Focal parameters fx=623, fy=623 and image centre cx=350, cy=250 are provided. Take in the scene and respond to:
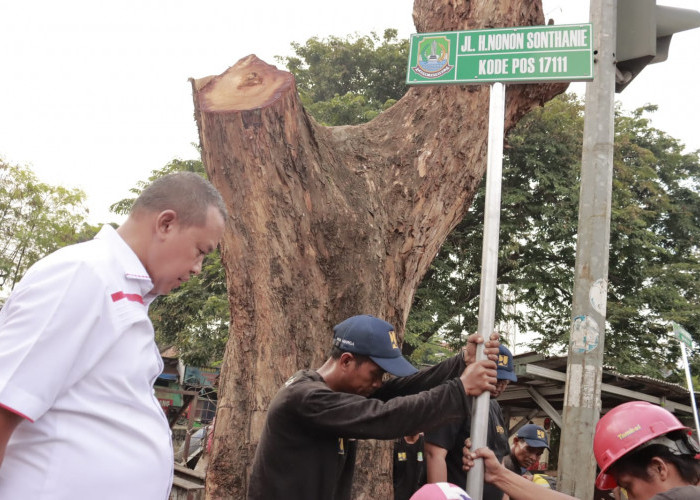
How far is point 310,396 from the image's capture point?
2.44 m

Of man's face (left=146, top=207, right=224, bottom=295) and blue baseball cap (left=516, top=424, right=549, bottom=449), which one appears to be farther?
A: blue baseball cap (left=516, top=424, right=549, bottom=449)

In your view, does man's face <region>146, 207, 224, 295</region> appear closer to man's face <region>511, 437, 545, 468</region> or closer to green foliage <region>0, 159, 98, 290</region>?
man's face <region>511, 437, 545, 468</region>

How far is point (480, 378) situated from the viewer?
91.0 inches

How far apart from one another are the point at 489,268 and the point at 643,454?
2.84ft

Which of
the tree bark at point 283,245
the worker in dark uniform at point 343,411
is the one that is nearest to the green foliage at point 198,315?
the tree bark at point 283,245

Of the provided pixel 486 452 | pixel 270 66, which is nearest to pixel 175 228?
pixel 486 452

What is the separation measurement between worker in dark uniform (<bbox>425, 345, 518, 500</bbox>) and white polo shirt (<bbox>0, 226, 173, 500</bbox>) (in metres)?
2.36

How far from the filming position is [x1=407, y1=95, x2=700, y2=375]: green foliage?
1490 centimetres

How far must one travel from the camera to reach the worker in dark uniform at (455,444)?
12.2 ft

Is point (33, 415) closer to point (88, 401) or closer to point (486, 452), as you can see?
point (88, 401)

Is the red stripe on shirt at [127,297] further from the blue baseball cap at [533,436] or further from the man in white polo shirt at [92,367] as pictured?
the blue baseball cap at [533,436]

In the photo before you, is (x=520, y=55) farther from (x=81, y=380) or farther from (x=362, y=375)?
(x=81, y=380)

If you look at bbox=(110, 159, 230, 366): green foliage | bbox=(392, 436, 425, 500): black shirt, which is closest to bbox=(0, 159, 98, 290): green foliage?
bbox=(110, 159, 230, 366): green foliage

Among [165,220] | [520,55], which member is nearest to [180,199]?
→ [165,220]
